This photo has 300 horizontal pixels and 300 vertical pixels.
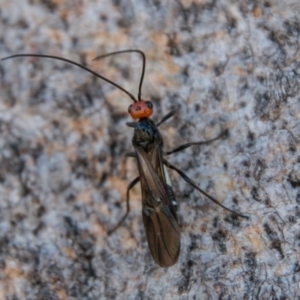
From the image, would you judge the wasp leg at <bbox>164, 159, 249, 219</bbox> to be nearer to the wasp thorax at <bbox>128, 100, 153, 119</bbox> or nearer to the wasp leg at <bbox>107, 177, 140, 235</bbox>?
the wasp leg at <bbox>107, 177, 140, 235</bbox>

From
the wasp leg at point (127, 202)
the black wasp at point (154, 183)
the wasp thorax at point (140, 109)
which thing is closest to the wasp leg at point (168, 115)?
the black wasp at point (154, 183)

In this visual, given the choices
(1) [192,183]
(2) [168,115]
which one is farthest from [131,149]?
(1) [192,183]

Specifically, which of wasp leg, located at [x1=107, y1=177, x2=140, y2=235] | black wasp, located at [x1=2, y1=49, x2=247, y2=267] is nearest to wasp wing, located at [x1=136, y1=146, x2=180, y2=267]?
black wasp, located at [x1=2, y1=49, x2=247, y2=267]

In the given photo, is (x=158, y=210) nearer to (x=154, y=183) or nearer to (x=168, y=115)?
(x=154, y=183)

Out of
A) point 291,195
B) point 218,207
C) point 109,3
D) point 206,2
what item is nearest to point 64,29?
point 109,3

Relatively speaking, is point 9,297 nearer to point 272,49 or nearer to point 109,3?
point 109,3

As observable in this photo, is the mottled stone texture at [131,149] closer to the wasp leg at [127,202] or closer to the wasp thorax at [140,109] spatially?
the wasp leg at [127,202]

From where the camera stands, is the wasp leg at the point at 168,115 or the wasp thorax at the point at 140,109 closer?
the wasp thorax at the point at 140,109
